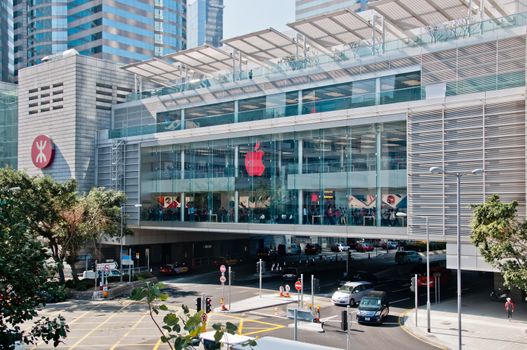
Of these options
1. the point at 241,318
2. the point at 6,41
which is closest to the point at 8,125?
the point at 241,318

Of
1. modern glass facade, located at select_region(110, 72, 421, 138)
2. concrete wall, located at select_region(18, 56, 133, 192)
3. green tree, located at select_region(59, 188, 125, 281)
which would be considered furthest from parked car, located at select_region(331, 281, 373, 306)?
concrete wall, located at select_region(18, 56, 133, 192)

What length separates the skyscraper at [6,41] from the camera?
405ft

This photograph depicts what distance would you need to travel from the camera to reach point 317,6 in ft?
410

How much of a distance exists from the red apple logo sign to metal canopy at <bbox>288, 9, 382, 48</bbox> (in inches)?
384

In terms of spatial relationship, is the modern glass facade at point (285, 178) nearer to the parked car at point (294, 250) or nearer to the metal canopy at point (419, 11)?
the metal canopy at point (419, 11)

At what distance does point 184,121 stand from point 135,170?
7860 millimetres

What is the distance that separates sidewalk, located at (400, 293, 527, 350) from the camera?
1057 inches

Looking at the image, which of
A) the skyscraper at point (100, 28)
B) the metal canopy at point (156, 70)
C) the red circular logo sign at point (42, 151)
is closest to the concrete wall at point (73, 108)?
the red circular logo sign at point (42, 151)

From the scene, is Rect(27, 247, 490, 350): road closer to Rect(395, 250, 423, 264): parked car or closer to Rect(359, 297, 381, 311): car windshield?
Rect(359, 297, 381, 311): car windshield

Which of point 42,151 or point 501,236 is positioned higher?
point 42,151

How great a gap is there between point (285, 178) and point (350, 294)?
10.5 meters

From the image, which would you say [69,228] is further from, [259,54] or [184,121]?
[259,54]

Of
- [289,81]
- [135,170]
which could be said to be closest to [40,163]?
[135,170]

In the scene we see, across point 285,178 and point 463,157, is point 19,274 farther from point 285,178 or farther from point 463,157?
point 285,178
